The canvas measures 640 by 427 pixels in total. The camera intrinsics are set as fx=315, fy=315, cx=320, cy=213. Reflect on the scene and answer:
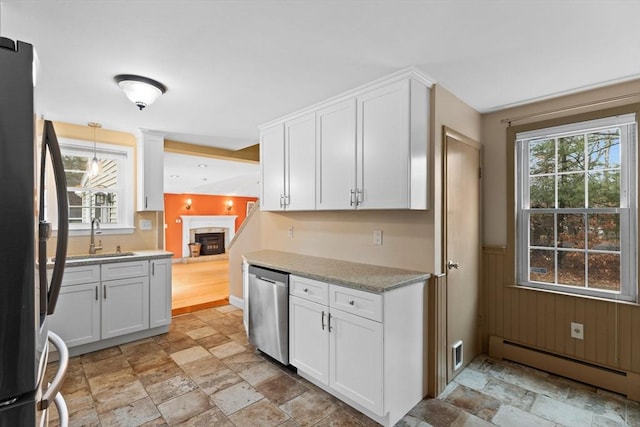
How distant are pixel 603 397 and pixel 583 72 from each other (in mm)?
2385

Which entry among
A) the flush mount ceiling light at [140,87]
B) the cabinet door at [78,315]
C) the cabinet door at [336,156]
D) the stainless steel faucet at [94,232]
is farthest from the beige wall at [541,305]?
the stainless steel faucet at [94,232]

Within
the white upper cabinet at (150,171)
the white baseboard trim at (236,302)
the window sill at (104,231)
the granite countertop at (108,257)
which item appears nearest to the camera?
the granite countertop at (108,257)

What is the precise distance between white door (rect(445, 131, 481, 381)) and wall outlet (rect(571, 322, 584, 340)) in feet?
2.33

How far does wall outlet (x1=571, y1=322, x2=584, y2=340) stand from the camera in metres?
2.54

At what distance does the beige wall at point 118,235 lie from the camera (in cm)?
352

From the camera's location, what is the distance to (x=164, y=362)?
2.92 m

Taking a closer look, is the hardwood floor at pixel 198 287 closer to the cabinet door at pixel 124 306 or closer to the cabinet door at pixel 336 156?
the cabinet door at pixel 124 306

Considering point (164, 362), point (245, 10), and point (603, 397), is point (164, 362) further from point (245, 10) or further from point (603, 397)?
point (603, 397)

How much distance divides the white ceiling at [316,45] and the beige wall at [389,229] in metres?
0.19

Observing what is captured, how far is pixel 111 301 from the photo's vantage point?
10.7ft

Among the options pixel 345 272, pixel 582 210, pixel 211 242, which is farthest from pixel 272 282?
pixel 211 242

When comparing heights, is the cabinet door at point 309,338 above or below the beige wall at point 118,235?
below

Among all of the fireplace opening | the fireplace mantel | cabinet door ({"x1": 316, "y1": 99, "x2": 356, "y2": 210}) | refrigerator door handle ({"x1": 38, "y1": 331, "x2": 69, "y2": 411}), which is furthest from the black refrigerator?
the fireplace opening

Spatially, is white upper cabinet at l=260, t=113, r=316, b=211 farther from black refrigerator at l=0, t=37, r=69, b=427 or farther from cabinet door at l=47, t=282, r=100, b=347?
black refrigerator at l=0, t=37, r=69, b=427
